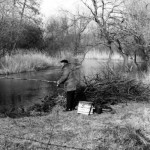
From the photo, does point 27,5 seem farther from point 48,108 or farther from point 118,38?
point 48,108

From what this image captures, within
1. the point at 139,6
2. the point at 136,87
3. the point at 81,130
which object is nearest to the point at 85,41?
the point at 139,6

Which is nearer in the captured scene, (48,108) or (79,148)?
(79,148)

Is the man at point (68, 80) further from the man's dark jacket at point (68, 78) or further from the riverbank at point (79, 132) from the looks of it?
the riverbank at point (79, 132)

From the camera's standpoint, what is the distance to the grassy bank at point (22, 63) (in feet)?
63.4

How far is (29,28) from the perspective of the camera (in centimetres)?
2881

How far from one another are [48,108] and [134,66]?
7930mm

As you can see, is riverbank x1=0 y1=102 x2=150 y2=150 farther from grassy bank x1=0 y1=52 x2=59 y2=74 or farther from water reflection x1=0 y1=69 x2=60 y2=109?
grassy bank x1=0 y1=52 x2=59 y2=74

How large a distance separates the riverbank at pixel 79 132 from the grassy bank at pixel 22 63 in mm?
12897

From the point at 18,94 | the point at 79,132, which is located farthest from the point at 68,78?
the point at 18,94

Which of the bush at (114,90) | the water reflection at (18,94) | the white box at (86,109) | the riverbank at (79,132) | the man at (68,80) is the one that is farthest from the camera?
the water reflection at (18,94)

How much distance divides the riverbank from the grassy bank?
12.9m

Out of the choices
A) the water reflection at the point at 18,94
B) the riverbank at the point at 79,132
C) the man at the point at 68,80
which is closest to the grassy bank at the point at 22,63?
the water reflection at the point at 18,94

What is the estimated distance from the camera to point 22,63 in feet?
69.1

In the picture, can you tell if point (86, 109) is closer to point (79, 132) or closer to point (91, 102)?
point (91, 102)
